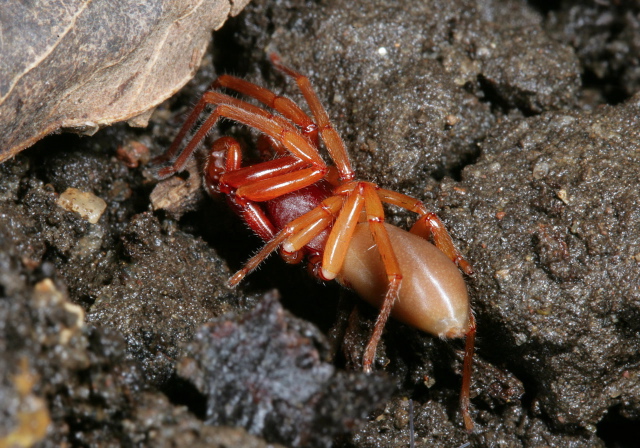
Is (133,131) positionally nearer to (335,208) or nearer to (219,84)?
(219,84)

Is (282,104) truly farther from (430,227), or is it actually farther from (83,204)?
(83,204)

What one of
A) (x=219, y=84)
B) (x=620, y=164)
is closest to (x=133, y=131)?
(x=219, y=84)

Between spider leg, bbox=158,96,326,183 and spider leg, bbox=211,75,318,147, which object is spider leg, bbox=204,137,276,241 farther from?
spider leg, bbox=211,75,318,147

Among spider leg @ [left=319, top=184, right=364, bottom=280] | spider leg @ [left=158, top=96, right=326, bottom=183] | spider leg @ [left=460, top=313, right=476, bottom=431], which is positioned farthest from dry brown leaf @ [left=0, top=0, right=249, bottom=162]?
spider leg @ [left=460, top=313, right=476, bottom=431]

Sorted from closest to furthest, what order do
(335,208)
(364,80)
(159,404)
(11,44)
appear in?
1. (159,404)
2. (11,44)
3. (335,208)
4. (364,80)

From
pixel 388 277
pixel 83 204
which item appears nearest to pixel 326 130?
pixel 388 277

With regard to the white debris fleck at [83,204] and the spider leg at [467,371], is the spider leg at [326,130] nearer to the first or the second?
the spider leg at [467,371]

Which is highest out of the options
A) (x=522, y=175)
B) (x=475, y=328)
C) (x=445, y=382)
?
(x=522, y=175)
